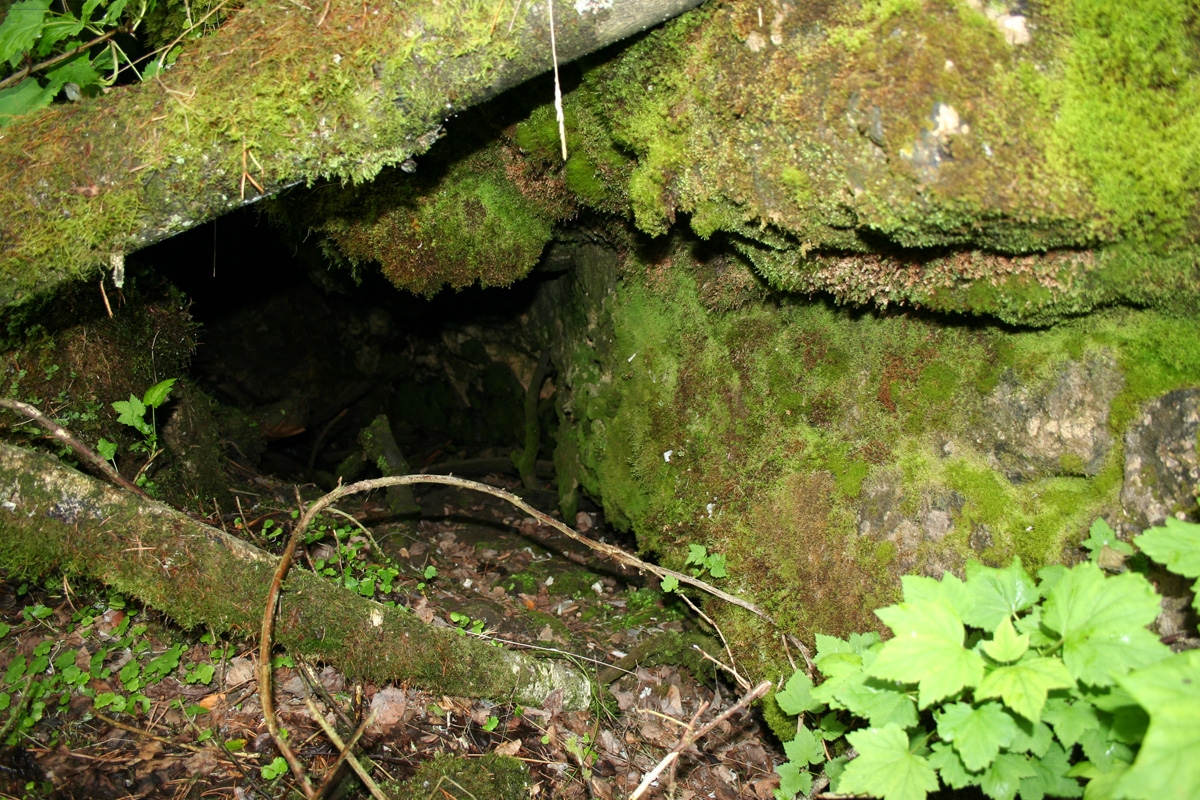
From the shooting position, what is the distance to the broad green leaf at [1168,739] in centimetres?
143

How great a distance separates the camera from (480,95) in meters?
2.60

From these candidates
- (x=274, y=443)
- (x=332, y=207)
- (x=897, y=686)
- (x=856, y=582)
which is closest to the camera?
(x=897, y=686)

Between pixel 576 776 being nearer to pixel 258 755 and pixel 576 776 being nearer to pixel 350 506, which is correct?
pixel 258 755

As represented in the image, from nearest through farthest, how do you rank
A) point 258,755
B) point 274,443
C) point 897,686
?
point 897,686 → point 258,755 → point 274,443

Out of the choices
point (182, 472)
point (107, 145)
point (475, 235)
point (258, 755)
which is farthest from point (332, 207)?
point (258, 755)

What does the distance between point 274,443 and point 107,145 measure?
→ 5500 mm

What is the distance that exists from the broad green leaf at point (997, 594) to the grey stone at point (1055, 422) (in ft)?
2.27

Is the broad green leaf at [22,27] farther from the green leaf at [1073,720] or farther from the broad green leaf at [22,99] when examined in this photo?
the green leaf at [1073,720]

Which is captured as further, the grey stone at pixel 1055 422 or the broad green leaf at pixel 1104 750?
the grey stone at pixel 1055 422

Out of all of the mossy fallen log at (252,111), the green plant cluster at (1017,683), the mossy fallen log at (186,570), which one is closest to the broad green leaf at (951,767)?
the green plant cluster at (1017,683)

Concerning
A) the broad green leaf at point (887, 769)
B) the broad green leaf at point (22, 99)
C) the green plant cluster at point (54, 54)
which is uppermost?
the green plant cluster at point (54, 54)

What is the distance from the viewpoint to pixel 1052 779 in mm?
2074

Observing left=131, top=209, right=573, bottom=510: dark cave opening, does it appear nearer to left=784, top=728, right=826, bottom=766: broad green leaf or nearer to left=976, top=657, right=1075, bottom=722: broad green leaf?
left=784, top=728, right=826, bottom=766: broad green leaf

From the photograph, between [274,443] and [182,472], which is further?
[274,443]
